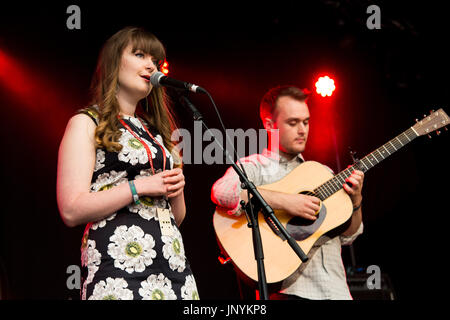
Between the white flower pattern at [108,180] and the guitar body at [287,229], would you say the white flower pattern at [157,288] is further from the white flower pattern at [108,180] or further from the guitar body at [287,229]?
the guitar body at [287,229]

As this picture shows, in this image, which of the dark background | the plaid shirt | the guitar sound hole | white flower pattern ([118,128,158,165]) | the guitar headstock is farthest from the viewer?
the dark background

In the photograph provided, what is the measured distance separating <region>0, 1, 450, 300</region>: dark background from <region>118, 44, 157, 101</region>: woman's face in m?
2.35

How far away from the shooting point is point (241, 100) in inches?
183

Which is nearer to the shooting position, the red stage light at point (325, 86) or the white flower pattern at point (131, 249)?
the white flower pattern at point (131, 249)

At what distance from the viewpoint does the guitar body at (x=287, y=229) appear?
2674 mm

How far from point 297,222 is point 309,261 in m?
0.24

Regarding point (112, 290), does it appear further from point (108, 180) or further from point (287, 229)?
point (287, 229)

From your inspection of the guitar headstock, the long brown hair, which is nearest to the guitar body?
the guitar headstock

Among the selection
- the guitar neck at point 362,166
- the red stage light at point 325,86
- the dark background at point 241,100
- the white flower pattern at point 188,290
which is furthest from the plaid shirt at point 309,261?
the red stage light at point 325,86

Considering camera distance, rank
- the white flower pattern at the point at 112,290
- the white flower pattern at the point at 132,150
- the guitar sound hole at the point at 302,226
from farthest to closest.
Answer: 1. the guitar sound hole at the point at 302,226
2. the white flower pattern at the point at 132,150
3. the white flower pattern at the point at 112,290

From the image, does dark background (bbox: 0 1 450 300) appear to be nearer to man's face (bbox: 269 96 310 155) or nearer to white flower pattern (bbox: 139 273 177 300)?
man's face (bbox: 269 96 310 155)

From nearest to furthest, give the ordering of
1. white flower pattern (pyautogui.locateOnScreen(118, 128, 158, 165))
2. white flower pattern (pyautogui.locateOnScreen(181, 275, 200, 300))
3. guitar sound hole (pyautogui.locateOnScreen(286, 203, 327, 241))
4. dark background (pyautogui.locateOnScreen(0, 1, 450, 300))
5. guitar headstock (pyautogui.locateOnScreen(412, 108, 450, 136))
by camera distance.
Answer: white flower pattern (pyautogui.locateOnScreen(181, 275, 200, 300)) < white flower pattern (pyautogui.locateOnScreen(118, 128, 158, 165)) < guitar sound hole (pyautogui.locateOnScreen(286, 203, 327, 241)) < guitar headstock (pyautogui.locateOnScreen(412, 108, 450, 136)) < dark background (pyautogui.locateOnScreen(0, 1, 450, 300))

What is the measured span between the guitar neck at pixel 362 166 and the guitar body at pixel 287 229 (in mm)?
38

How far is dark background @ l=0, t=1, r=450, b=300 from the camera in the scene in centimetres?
429
